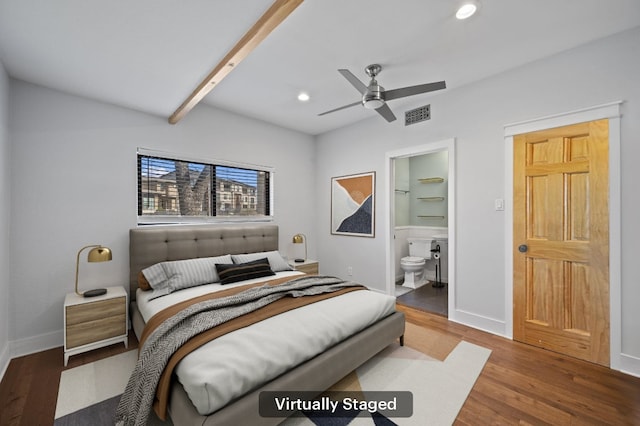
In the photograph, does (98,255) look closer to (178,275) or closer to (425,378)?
(178,275)

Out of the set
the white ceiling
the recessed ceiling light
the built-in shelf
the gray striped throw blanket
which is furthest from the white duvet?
the built-in shelf

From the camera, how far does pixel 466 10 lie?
1.89 m

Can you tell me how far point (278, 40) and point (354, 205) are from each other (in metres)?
2.67

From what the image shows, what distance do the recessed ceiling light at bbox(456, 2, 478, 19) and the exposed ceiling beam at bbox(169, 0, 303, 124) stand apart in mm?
1229

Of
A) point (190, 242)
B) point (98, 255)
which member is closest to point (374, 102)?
point (190, 242)

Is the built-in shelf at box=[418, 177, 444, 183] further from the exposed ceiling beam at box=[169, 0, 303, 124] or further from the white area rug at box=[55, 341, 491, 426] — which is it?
the exposed ceiling beam at box=[169, 0, 303, 124]

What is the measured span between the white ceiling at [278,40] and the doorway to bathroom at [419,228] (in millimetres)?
1613

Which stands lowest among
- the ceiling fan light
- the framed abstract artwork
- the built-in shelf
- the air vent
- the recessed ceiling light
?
the framed abstract artwork

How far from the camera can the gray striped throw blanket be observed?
1.48 m

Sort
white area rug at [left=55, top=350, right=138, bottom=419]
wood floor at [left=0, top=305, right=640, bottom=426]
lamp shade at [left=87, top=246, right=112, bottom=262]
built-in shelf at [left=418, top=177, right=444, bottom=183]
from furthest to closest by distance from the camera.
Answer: built-in shelf at [left=418, top=177, right=444, bottom=183]
lamp shade at [left=87, top=246, right=112, bottom=262]
white area rug at [left=55, top=350, right=138, bottom=419]
wood floor at [left=0, top=305, right=640, bottom=426]

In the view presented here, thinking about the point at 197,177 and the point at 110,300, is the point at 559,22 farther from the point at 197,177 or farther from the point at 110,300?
the point at 110,300

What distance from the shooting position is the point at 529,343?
267 cm

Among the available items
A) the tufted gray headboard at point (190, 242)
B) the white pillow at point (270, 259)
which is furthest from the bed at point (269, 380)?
the white pillow at point (270, 259)

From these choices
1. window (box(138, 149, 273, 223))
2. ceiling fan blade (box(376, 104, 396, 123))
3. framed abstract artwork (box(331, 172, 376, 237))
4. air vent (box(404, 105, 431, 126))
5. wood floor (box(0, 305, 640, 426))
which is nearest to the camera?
wood floor (box(0, 305, 640, 426))
